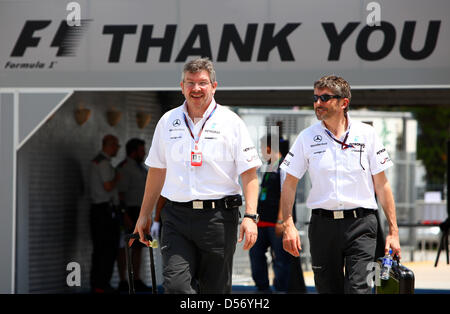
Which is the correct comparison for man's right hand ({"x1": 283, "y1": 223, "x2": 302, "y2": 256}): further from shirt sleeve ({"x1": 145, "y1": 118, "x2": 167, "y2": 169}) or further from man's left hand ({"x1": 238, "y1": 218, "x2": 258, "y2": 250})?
shirt sleeve ({"x1": 145, "y1": 118, "x2": 167, "y2": 169})

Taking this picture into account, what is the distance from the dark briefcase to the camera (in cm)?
517

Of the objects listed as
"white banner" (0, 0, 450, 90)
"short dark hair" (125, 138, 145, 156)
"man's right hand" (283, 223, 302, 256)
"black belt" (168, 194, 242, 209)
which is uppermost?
"white banner" (0, 0, 450, 90)

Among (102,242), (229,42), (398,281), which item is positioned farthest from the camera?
(102,242)

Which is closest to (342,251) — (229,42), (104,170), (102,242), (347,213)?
(347,213)

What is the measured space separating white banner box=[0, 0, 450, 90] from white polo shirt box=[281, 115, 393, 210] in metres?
2.40

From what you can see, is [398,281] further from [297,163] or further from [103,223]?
→ [103,223]

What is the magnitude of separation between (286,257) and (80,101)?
336 cm

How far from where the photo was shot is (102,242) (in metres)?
9.72

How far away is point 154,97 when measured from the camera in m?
11.1

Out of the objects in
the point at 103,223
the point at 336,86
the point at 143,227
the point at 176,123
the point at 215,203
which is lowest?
the point at 103,223

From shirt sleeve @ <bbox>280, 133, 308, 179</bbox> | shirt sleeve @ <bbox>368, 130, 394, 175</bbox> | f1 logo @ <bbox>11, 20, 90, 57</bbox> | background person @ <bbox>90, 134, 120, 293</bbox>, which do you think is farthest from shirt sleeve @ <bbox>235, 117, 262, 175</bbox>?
background person @ <bbox>90, 134, 120, 293</bbox>

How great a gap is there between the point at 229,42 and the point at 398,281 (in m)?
3.62
